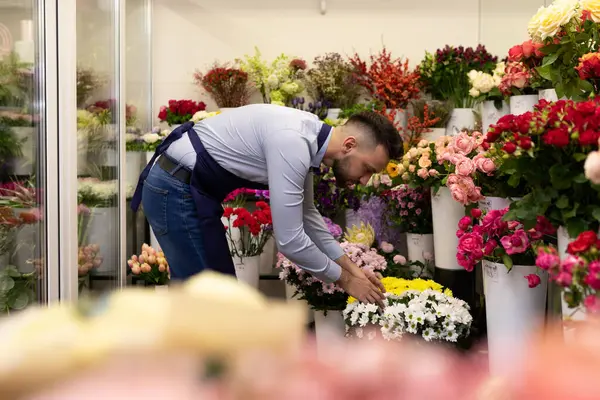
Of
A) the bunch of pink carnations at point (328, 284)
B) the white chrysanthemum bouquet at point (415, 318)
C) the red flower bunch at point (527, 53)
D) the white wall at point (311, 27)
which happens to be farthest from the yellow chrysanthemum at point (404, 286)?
the white wall at point (311, 27)

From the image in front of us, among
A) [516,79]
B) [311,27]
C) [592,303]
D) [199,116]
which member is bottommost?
[592,303]

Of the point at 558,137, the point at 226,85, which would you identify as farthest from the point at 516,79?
the point at 226,85

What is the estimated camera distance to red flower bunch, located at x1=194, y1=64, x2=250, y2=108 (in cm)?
484

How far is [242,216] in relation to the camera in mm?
4164

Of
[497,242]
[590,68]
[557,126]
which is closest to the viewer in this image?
[557,126]

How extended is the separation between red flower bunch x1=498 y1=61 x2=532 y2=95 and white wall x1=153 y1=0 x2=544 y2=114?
2535 millimetres

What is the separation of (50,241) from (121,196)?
1482 millimetres

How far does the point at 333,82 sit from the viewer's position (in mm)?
4809

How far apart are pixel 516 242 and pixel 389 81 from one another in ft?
9.40

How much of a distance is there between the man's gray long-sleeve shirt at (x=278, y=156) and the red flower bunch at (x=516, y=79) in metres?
0.79

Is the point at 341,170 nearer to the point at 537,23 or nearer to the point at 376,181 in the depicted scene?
the point at 537,23

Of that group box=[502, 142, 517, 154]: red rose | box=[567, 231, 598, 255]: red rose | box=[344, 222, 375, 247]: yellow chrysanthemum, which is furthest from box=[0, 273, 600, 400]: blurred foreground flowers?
box=[344, 222, 375, 247]: yellow chrysanthemum

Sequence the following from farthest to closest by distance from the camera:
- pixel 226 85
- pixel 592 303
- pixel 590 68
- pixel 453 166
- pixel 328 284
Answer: pixel 226 85
pixel 328 284
pixel 453 166
pixel 590 68
pixel 592 303

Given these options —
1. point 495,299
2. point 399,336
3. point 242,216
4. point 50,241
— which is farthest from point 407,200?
point 50,241
